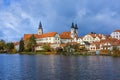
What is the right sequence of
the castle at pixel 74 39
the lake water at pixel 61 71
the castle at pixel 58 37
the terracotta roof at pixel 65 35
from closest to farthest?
the lake water at pixel 61 71 → the castle at pixel 74 39 → the castle at pixel 58 37 → the terracotta roof at pixel 65 35

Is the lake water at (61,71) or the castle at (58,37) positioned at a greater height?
the castle at (58,37)

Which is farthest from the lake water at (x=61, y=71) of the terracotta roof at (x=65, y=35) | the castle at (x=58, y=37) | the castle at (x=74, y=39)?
the terracotta roof at (x=65, y=35)

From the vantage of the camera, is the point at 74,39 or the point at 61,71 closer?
the point at 61,71

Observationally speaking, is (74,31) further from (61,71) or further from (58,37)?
(61,71)

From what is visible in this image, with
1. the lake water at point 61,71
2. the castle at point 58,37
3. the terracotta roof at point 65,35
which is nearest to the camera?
the lake water at point 61,71

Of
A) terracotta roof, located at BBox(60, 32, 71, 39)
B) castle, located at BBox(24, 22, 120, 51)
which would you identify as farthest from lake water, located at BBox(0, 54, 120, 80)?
terracotta roof, located at BBox(60, 32, 71, 39)

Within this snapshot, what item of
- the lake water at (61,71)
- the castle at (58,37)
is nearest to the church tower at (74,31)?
the castle at (58,37)

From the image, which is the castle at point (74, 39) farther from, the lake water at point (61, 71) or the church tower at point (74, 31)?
the lake water at point (61, 71)

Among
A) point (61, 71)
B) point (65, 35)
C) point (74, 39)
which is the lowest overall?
point (61, 71)

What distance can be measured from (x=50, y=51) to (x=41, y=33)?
44.7 metres

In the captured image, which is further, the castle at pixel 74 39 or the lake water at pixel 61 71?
the castle at pixel 74 39

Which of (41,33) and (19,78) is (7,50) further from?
(19,78)

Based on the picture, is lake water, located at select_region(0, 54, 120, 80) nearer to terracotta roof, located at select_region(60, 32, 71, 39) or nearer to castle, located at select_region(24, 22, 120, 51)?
castle, located at select_region(24, 22, 120, 51)

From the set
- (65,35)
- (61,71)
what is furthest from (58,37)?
(61,71)
